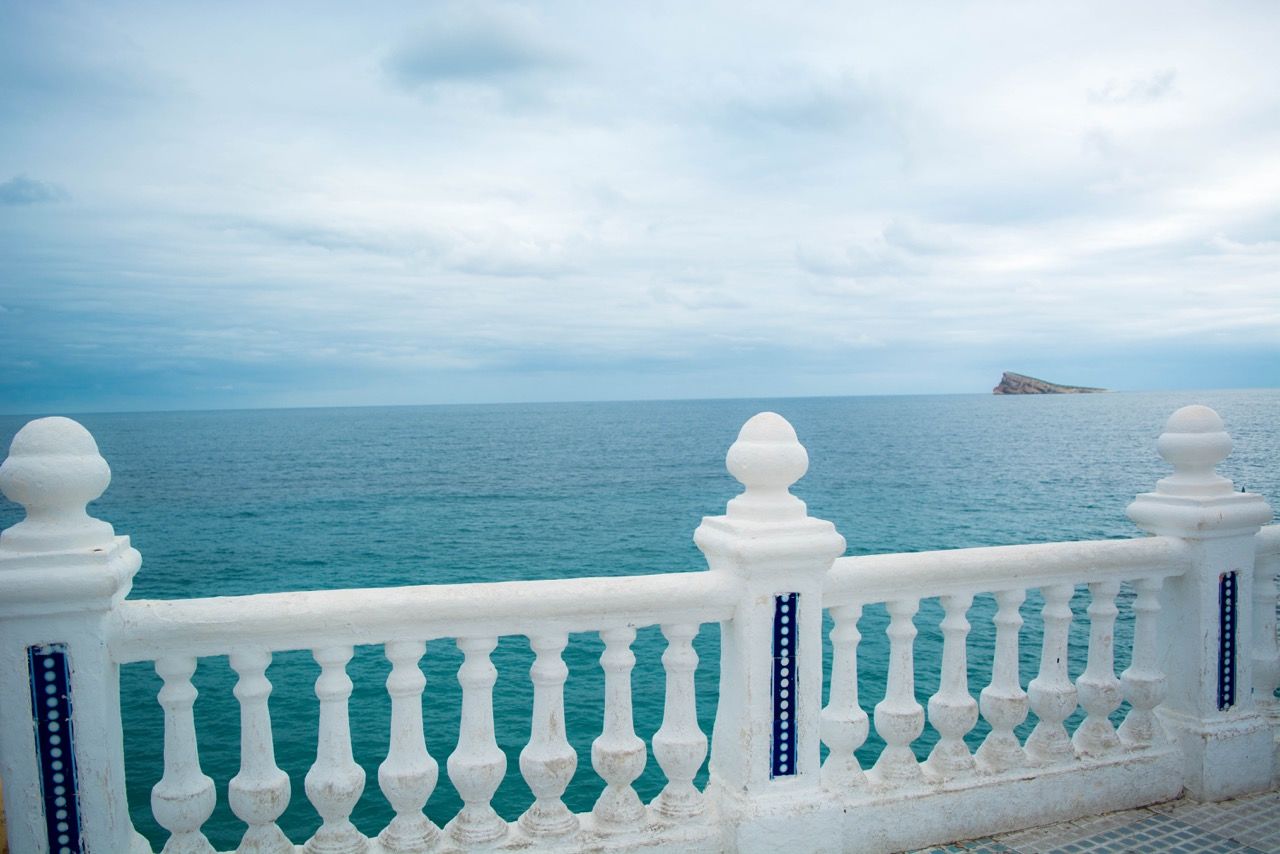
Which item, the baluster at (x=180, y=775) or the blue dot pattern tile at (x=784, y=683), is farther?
the blue dot pattern tile at (x=784, y=683)

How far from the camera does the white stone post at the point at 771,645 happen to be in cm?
329

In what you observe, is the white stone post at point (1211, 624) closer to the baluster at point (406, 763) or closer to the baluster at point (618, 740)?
the baluster at point (618, 740)

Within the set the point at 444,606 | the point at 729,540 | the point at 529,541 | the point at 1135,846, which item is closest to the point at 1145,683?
the point at 1135,846

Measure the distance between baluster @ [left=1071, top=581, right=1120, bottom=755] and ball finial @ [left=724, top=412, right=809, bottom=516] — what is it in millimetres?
1819

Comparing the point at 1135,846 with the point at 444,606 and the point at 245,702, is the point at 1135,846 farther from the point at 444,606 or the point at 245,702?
the point at 245,702

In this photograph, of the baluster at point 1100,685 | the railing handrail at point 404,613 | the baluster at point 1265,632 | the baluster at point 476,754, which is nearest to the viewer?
the railing handrail at point 404,613

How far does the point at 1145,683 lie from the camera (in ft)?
13.7

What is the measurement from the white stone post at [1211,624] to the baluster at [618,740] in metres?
2.90

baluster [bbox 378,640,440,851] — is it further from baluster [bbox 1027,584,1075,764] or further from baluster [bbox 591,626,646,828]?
baluster [bbox 1027,584,1075,764]

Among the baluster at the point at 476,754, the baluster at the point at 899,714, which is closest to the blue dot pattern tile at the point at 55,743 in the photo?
the baluster at the point at 476,754

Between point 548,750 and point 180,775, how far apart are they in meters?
1.27

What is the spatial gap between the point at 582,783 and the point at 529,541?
87.6 feet

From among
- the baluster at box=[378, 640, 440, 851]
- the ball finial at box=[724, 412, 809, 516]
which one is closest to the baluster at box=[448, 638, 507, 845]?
the baluster at box=[378, 640, 440, 851]

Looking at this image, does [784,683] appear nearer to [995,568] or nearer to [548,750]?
[548,750]
